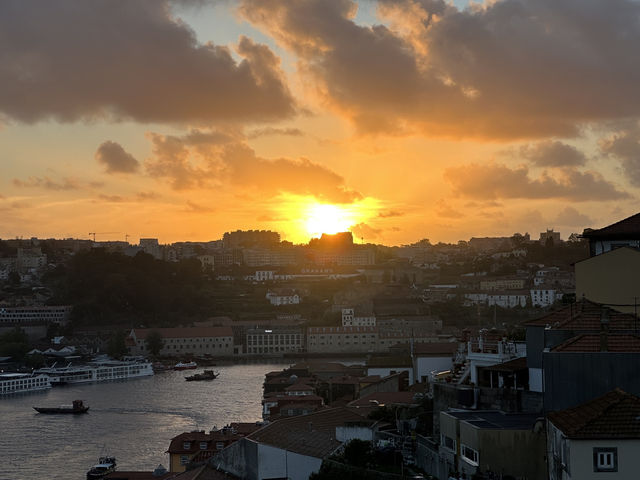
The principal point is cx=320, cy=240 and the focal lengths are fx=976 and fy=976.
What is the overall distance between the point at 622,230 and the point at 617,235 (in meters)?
0.05

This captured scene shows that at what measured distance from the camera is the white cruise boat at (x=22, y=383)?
2539 centimetres

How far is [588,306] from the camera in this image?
5.71 m

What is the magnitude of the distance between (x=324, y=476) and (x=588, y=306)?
189cm

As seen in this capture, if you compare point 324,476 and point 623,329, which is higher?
point 623,329

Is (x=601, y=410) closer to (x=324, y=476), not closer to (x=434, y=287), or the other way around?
(x=324, y=476)

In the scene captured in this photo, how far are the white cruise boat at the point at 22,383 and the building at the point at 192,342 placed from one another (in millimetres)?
9322

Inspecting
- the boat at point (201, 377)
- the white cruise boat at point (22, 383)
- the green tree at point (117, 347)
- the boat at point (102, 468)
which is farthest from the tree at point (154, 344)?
the boat at point (102, 468)

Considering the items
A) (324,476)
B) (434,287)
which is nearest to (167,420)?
(324,476)

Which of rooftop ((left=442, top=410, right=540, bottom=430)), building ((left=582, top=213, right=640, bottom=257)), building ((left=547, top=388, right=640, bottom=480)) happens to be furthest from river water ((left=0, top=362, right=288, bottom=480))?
building ((left=547, top=388, right=640, bottom=480))

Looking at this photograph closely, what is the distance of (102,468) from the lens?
40.9 feet

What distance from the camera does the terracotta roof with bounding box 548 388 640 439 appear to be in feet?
12.7

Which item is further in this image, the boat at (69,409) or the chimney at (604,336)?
the boat at (69,409)

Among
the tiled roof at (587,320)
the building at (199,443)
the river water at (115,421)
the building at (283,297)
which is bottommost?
the river water at (115,421)

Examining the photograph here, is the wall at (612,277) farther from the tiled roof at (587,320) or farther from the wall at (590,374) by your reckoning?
the wall at (590,374)
